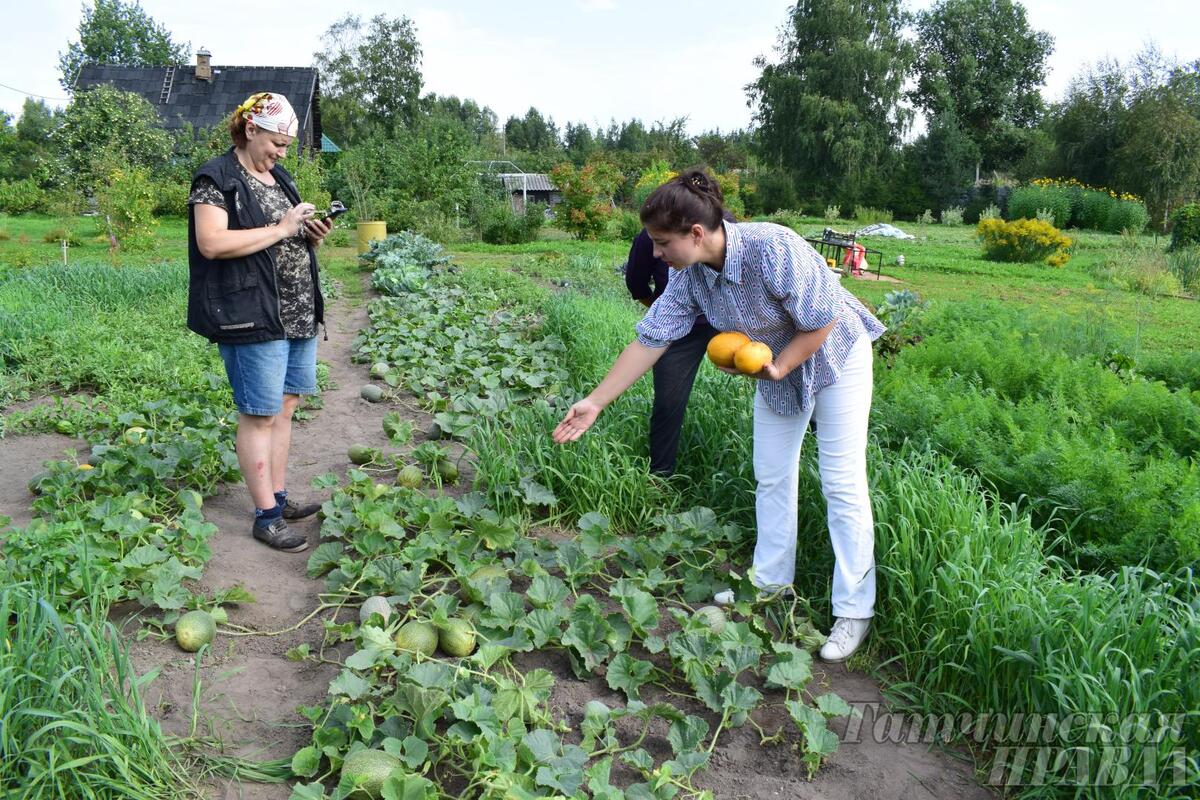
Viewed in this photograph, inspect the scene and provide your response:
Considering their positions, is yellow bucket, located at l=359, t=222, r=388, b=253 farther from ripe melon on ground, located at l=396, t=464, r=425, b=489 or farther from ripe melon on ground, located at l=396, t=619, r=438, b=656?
ripe melon on ground, located at l=396, t=619, r=438, b=656

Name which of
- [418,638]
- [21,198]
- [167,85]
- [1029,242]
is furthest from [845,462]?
[167,85]

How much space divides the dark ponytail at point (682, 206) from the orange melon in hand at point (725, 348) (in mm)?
371

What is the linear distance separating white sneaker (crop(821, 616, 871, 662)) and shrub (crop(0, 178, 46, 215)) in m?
25.2

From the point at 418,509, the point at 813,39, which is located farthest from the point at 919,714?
the point at 813,39

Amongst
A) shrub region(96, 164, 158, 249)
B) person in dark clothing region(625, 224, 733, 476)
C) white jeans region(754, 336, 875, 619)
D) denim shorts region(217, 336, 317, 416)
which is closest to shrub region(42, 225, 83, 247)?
shrub region(96, 164, 158, 249)

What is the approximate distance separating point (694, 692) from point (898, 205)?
31323 millimetres

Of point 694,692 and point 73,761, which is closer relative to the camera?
point 73,761

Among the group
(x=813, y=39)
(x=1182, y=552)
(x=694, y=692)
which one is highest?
A: (x=813, y=39)

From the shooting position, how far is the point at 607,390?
116 inches

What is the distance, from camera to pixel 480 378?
5395mm

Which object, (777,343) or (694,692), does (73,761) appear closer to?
(694,692)

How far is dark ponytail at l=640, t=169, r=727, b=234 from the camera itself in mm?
2488

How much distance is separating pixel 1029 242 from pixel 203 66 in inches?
1077

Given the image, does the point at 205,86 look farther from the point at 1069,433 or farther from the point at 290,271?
the point at 1069,433
